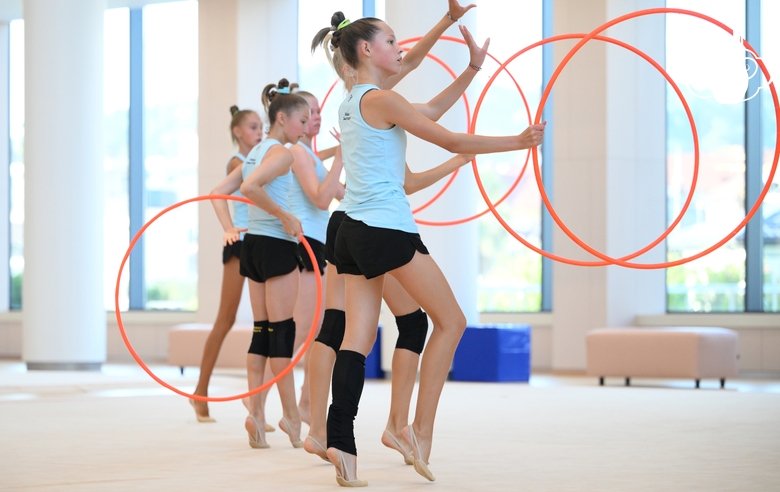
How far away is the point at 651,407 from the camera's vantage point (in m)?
5.33

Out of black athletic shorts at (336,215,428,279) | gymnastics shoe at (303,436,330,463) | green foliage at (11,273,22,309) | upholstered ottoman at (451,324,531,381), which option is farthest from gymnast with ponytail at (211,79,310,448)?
green foliage at (11,273,22,309)

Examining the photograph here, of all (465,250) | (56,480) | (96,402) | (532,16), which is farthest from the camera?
(532,16)

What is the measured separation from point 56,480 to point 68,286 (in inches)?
242

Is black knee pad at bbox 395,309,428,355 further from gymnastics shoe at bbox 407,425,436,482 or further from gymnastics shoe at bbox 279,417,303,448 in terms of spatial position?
gymnastics shoe at bbox 279,417,303,448

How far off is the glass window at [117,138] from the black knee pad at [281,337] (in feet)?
28.0

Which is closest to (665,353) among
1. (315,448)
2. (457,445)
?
(457,445)

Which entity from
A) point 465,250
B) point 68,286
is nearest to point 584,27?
point 465,250

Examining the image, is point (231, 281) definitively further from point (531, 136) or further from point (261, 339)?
point (531, 136)

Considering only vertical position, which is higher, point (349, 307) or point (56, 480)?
point (349, 307)

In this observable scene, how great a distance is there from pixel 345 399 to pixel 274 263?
108 centimetres

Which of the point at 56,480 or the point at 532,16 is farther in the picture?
the point at 532,16

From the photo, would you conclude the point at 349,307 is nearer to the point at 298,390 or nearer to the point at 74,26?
the point at 298,390

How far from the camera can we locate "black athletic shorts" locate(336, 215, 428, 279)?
9.23 feet

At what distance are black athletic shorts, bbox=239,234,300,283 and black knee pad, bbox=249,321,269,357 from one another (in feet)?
0.65
